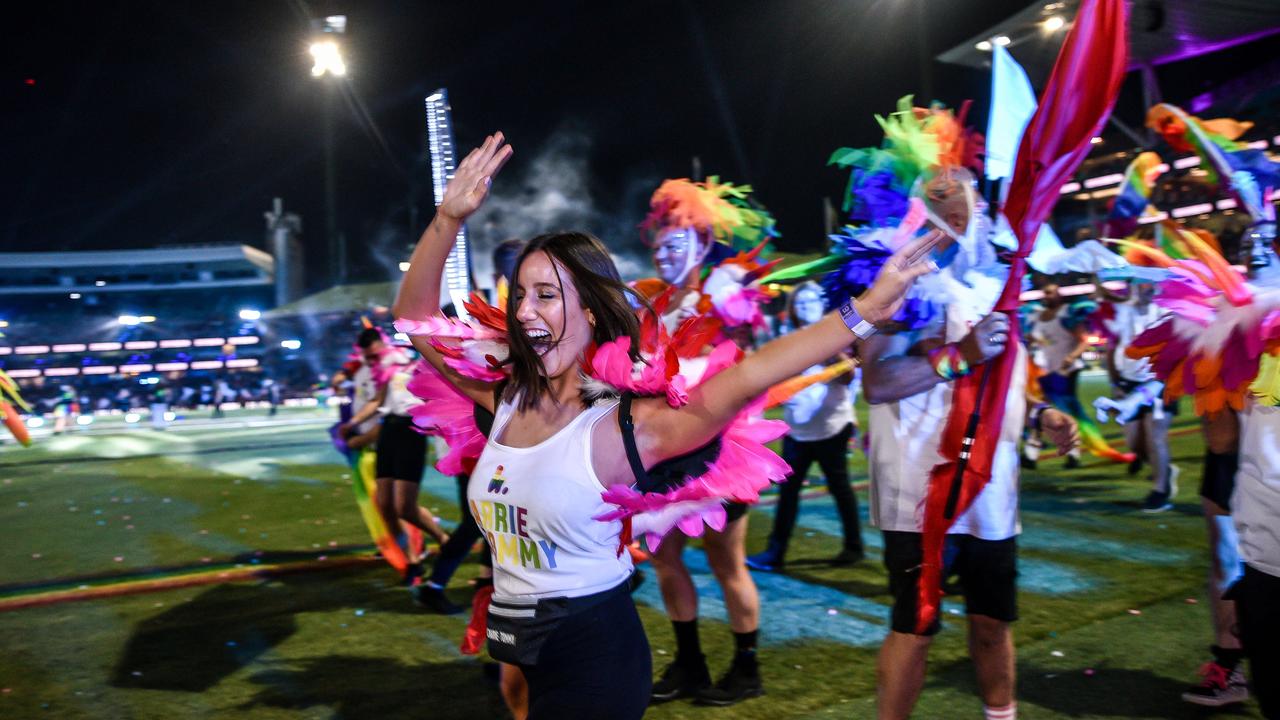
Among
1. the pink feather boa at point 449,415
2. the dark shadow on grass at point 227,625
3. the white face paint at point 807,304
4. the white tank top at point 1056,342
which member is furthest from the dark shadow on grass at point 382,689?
the white tank top at point 1056,342

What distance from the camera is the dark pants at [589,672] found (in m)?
2.00

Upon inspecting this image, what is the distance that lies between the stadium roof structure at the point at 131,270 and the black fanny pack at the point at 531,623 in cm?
7402

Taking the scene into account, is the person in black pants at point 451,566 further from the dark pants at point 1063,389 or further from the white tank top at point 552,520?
the dark pants at point 1063,389

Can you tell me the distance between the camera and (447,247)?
8.33 feet

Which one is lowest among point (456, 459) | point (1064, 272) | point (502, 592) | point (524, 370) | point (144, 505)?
point (144, 505)

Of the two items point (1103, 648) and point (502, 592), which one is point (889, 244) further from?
point (1103, 648)

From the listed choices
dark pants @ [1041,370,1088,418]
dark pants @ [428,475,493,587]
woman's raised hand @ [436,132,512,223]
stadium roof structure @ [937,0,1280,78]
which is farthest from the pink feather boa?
stadium roof structure @ [937,0,1280,78]

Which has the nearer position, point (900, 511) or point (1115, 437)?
point (900, 511)

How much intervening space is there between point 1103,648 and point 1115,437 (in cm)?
932

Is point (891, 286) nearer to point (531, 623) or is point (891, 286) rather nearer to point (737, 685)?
point (531, 623)

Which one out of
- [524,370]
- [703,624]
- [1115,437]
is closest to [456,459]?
[524,370]

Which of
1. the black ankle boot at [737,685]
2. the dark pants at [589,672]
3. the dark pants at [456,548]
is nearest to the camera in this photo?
the dark pants at [589,672]

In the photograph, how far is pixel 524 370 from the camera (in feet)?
7.73

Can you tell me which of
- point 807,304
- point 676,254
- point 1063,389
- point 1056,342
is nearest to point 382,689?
point 676,254
